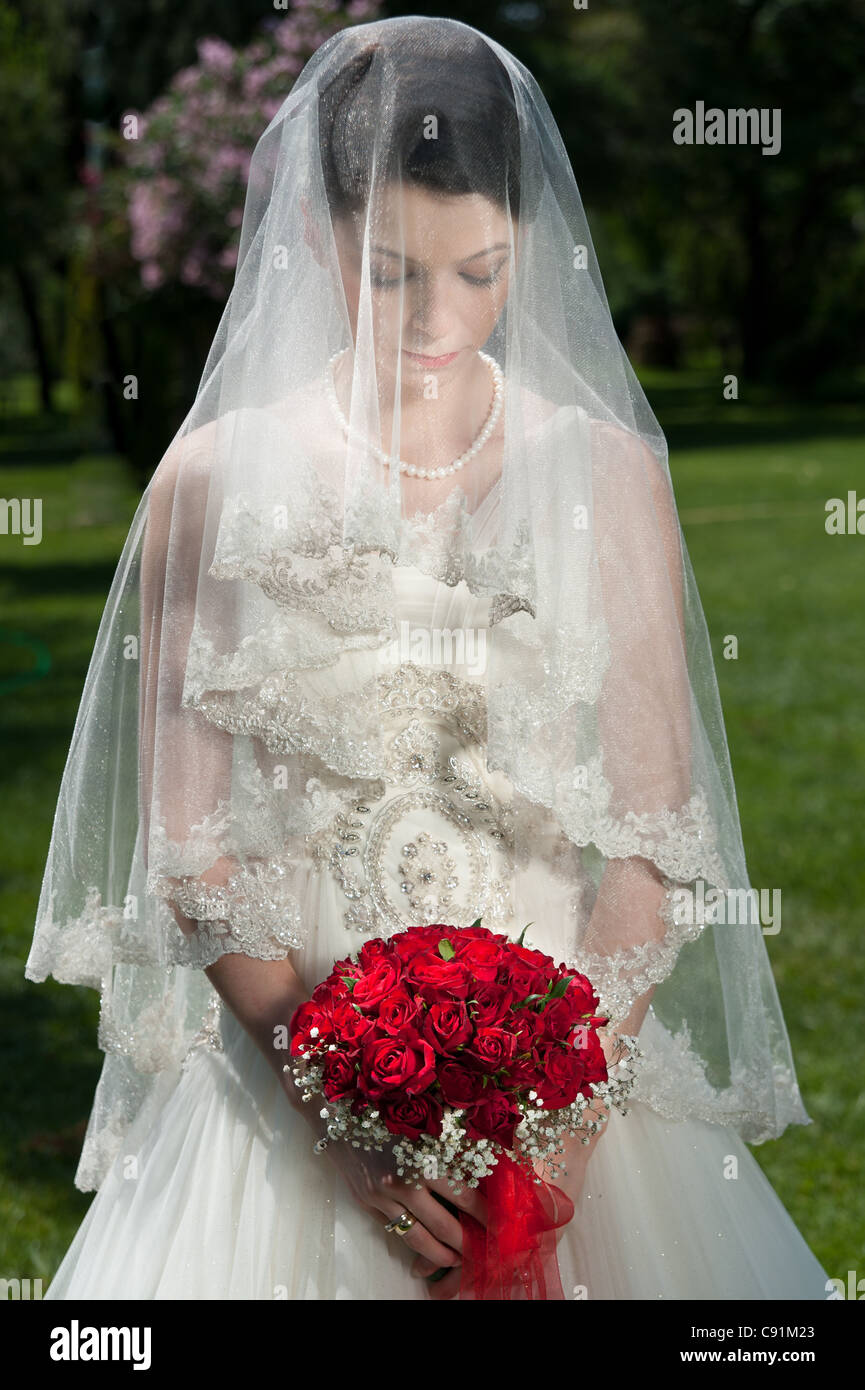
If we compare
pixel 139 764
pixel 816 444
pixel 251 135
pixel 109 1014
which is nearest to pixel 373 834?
pixel 139 764

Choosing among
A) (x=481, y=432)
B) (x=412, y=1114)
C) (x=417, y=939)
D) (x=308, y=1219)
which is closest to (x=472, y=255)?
(x=481, y=432)

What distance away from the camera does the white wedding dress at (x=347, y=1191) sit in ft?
7.41

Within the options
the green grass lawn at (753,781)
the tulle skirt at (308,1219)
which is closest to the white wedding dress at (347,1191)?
the tulle skirt at (308,1219)

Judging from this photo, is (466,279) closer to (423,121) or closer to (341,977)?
(423,121)

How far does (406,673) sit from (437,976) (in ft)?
1.65

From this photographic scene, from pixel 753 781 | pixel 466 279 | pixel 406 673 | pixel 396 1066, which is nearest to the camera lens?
pixel 396 1066

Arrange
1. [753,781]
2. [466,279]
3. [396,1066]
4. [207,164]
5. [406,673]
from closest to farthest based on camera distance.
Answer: [396,1066] → [466,279] → [406,673] → [753,781] → [207,164]

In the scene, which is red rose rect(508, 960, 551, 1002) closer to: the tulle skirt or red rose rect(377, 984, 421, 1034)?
red rose rect(377, 984, 421, 1034)

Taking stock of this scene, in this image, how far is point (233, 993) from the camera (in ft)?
7.43

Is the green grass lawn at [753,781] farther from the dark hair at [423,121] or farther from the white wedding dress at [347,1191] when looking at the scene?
the dark hair at [423,121]

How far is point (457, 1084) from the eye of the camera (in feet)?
6.25

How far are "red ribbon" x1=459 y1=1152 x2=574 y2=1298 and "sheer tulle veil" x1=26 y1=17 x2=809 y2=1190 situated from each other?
0.32 meters

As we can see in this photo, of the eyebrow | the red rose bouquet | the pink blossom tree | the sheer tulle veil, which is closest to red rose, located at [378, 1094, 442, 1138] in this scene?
the red rose bouquet

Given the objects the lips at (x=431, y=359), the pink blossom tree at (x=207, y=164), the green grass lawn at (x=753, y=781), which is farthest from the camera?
the pink blossom tree at (x=207, y=164)
